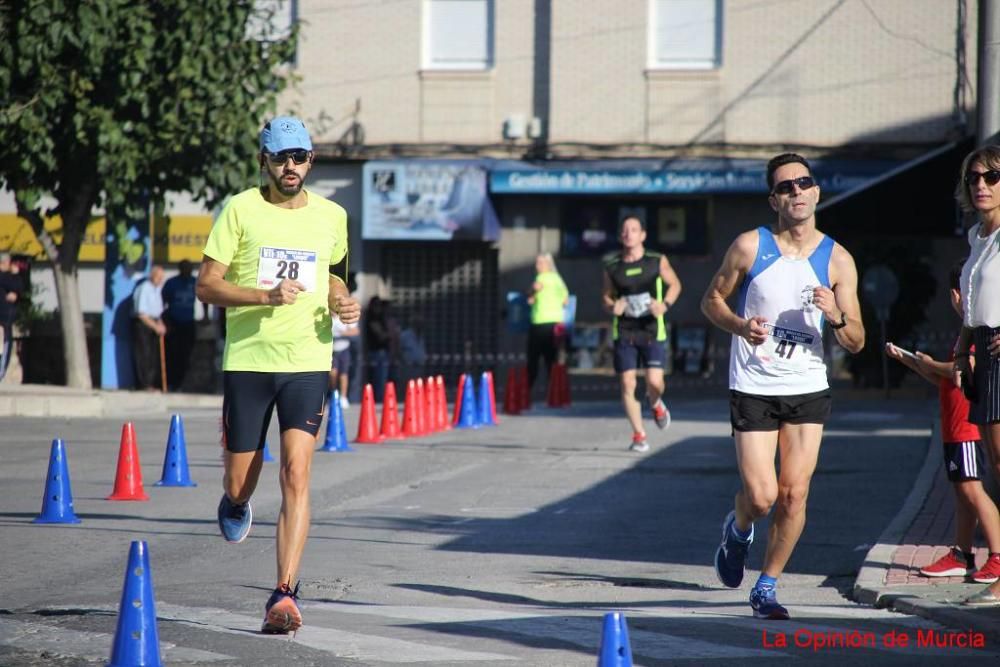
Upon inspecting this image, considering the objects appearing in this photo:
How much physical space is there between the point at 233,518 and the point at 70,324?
16132 mm

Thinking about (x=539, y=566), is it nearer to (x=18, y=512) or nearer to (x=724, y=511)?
(x=724, y=511)

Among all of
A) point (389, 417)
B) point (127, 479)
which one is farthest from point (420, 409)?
point (127, 479)

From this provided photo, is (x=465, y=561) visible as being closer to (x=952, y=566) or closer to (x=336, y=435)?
(x=952, y=566)

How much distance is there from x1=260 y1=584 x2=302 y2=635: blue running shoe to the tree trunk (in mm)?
16823

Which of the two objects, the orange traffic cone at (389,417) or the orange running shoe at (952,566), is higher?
the orange running shoe at (952,566)

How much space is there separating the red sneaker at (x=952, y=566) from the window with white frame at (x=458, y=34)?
22964mm

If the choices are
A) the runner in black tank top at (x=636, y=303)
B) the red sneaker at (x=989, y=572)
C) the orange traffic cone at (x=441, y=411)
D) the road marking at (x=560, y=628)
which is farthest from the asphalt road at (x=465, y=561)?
the orange traffic cone at (x=441, y=411)

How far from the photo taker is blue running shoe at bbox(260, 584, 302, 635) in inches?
269

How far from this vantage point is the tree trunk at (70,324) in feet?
75.7

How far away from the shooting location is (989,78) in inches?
421

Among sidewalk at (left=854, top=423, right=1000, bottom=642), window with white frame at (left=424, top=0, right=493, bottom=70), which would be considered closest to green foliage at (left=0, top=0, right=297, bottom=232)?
window with white frame at (left=424, top=0, right=493, bottom=70)

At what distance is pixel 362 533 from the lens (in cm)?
1079

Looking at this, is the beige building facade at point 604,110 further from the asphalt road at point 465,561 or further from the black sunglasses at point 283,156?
the black sunglasses at point 283,156

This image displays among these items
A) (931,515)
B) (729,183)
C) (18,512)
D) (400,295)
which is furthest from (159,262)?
(931,515)
